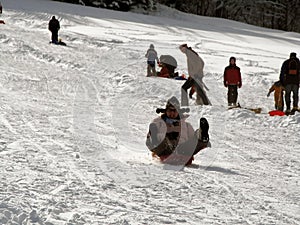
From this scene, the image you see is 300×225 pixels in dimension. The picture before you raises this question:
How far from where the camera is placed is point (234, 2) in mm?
47719

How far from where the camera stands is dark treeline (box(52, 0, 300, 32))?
43656mm

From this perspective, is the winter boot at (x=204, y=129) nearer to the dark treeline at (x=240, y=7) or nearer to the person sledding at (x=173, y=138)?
the person sledding at (x=173, y=138)

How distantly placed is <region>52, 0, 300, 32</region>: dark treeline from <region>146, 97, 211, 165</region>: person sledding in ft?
116

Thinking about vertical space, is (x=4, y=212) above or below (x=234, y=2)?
below

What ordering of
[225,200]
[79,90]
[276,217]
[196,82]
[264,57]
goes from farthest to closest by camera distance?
[264,57], [79,90], [196,82], [225,200], [276,217]

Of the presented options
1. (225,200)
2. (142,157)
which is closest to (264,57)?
(142,157)

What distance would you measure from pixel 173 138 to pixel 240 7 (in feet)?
137

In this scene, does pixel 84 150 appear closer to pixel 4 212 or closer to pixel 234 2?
pixel 4 212

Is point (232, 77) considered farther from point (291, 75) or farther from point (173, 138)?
point (173, 138)

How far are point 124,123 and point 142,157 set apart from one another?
9.28ft

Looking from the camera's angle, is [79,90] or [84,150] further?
[79,90]

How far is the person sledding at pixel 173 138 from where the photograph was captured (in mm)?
8523

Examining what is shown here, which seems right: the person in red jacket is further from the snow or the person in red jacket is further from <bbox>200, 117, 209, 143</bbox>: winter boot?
<bbox>200, 117, 209, 143</bbox>: winter boot

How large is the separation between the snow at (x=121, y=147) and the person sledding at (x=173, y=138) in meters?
0.25
